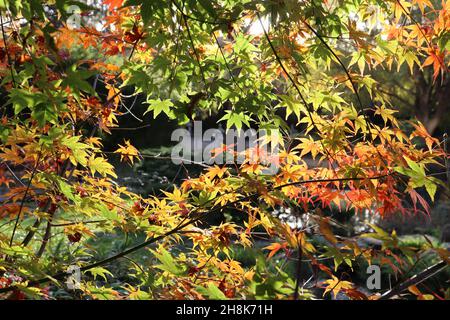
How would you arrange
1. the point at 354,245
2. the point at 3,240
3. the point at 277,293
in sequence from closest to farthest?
the point at 277,293 → the point at 354,245 → the point at 3,240

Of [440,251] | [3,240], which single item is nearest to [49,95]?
[3,240]

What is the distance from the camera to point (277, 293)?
4.48ft

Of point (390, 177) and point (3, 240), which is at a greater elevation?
point (390, 177)

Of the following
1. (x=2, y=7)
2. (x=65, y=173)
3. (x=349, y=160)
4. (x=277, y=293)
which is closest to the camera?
(x=277, y=293)

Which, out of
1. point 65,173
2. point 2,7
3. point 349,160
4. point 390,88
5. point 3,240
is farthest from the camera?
point 390,88

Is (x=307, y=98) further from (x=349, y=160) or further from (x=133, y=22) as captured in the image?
(x=133, y=22)

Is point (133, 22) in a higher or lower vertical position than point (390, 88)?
lower

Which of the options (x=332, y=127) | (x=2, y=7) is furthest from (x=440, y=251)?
(x=2, y=7)

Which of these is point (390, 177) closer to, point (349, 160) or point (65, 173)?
point (349, 160)

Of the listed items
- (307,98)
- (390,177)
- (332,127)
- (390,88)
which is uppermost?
(390,88)

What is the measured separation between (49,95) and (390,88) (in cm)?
1326

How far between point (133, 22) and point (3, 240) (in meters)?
1.10
